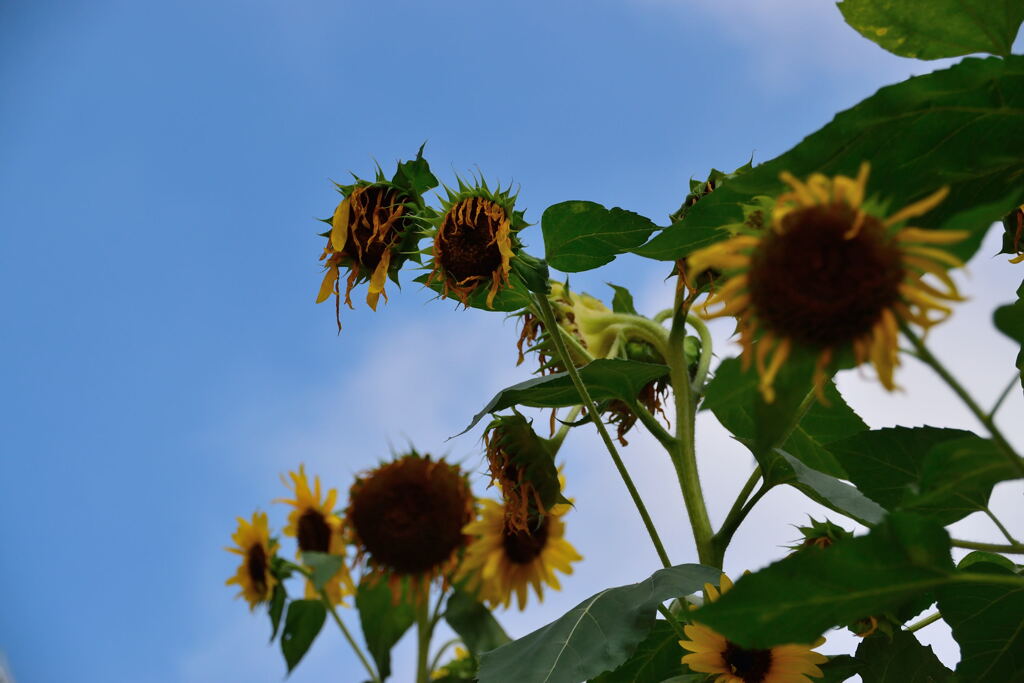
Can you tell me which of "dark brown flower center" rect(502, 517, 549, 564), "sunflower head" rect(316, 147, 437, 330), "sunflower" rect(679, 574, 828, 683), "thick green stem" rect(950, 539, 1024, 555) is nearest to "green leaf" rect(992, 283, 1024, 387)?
"thick green stem" rect(950, 539, 1024, 555)

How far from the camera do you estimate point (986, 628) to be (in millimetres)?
698

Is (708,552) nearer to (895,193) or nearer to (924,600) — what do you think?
(924,600)

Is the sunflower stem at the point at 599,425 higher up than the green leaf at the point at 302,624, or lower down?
lower down

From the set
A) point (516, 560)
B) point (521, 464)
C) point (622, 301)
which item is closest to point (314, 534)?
point (516, 560)

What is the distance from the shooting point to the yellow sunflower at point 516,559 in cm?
159

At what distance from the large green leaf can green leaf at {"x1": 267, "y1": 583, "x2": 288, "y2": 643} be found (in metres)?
1.54

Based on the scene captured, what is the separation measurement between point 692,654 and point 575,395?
10.2 inches

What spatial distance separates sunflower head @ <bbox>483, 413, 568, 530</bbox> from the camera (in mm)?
967

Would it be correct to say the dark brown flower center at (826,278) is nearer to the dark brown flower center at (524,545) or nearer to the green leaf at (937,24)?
the green leaf at (937,24)

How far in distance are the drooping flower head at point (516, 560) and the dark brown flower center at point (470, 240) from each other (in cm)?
76

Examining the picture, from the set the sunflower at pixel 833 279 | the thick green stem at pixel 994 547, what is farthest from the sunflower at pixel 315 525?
the sunflower at pixel 833 279

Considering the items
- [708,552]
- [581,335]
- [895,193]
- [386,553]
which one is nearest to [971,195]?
[895,193]

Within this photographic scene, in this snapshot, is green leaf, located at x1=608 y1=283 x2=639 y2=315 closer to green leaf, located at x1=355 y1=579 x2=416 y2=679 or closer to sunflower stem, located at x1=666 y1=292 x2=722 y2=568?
sunflower stem, located at x1=666 y1=292 x2=722 y2=568

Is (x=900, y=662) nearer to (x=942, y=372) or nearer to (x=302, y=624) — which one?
(x=942, y=372)
